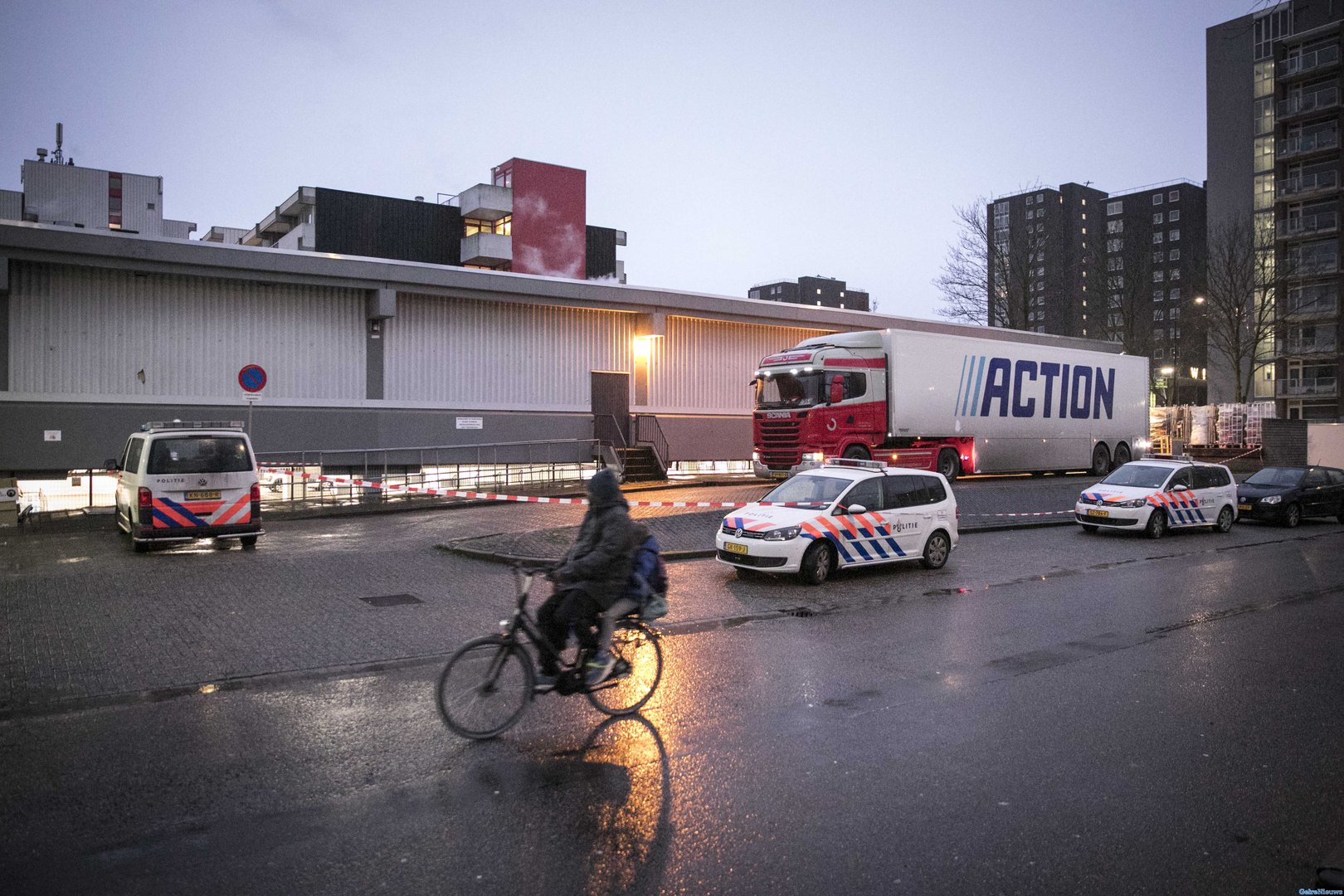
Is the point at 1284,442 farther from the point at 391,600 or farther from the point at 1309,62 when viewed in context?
the point at 391,600

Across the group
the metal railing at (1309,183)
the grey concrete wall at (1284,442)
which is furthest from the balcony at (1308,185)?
the grey concrete wall at (1284,442)

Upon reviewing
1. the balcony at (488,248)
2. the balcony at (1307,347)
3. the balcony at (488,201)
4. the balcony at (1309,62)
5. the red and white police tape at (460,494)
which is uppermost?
the balcony at (1309,62)

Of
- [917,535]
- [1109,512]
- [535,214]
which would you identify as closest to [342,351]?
[917,535]

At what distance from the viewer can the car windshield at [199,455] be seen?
45.8 ft

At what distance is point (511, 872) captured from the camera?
4156mm

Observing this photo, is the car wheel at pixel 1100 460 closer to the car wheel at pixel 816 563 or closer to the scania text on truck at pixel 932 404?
the scania text on truck at pixel 932 404

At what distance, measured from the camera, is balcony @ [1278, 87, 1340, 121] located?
60906 millimetres

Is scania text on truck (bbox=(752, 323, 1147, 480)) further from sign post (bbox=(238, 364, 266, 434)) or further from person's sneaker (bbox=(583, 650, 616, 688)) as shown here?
person's sneaker (bbox=(583, 650, 616, 688))

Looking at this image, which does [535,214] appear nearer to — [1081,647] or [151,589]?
[151,589]

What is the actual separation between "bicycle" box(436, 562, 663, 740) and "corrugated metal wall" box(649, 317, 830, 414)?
2300cm

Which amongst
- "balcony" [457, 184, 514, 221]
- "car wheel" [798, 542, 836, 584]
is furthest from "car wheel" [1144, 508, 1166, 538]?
"balcony" [457, 184, 514, 221]

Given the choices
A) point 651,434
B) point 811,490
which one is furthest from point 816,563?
point 651,434

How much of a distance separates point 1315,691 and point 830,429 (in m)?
15.4

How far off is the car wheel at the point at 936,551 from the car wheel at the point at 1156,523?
654 cm
